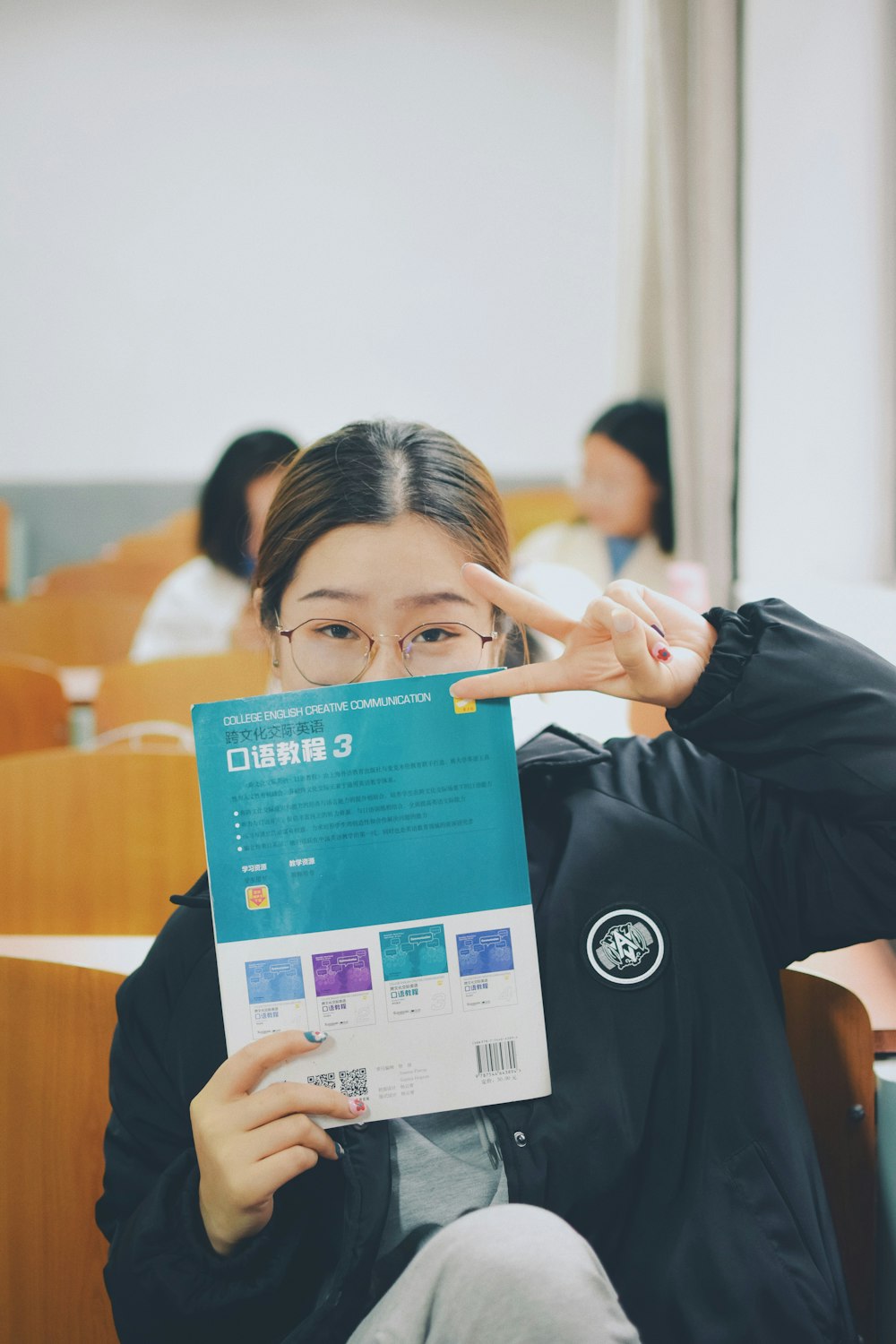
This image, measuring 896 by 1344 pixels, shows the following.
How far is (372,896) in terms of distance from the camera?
0.81 m

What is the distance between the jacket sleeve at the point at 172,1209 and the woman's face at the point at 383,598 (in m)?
0.26

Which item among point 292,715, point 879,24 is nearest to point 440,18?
point 879,24

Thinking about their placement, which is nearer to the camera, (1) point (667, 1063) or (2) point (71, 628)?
(1) point (667, 1063)

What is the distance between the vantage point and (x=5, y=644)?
3.48m

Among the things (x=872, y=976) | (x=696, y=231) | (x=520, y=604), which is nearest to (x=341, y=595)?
(x=520, y=604)

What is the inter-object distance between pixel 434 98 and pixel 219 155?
3.91 feet

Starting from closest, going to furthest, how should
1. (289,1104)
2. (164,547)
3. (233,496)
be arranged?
(289,1104) < (233,496) < (164,547)

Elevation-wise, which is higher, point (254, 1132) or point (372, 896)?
point (372, 896)

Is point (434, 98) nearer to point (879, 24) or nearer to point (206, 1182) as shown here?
point (879, 24)

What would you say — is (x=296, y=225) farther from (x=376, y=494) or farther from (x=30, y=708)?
Answer: (x=376, y=494)

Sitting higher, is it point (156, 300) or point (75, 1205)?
point (156, 300)

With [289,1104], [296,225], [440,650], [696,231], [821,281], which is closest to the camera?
[289,1104]

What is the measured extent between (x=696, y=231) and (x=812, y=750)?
2241 millimetres

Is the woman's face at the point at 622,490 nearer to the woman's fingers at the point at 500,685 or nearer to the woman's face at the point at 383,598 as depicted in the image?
the woman's face at the point at 383,598
